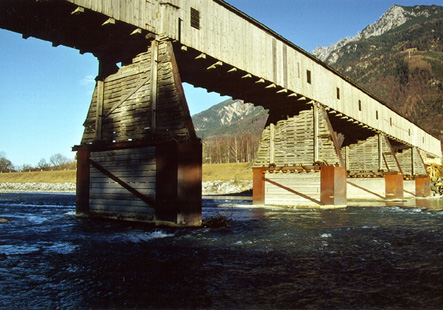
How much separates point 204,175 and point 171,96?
5961 centimetres

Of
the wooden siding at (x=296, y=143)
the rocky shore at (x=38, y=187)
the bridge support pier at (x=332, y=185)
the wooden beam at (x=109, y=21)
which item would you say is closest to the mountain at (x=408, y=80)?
the rocky shore at (x=38, y=187)

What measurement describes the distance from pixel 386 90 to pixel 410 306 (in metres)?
163

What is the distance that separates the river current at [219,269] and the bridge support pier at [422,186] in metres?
32.6

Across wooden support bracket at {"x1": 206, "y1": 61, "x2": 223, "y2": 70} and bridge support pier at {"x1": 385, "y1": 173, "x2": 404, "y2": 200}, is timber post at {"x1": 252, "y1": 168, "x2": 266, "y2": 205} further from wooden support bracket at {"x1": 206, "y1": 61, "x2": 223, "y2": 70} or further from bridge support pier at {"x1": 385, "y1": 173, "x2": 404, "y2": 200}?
bridge support pier at {"x1": 385, "y1": 173, "x2": 404, "y2": 200}

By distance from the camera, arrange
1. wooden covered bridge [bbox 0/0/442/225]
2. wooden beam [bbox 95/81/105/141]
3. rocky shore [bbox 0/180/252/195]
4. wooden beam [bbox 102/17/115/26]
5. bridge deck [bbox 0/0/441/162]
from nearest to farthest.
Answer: wooden covered bridge [bbox 0/0/442/225]
wooden beam [bbox 102/17/115/26]
bridge deck [bbox 0/0/441/162]
wooden beam [bbox 95/81/105/141]
rocky shore [bbox 0/180/252/195]

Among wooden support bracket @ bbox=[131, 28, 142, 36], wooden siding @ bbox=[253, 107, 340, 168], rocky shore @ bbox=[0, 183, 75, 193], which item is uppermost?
wooden support bracket @ bbox=[131, 28, 142, 36]

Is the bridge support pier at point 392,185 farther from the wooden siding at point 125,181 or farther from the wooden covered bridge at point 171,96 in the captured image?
the wooden siding at point 125,181

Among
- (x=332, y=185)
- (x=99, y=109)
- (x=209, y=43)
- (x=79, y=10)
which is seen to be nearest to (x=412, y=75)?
(x=332, y=185)

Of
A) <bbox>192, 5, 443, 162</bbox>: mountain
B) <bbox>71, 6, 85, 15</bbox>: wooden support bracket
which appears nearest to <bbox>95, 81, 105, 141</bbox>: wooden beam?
<bbox>71, 6, 85, 15</bbox>: wooden support bracket

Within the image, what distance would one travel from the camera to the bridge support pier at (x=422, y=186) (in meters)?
41.4

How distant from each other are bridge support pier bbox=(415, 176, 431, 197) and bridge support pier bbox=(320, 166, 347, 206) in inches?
889

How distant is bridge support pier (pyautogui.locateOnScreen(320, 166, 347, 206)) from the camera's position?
23106mm

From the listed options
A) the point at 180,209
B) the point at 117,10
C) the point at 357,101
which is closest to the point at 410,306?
the point at 180,209

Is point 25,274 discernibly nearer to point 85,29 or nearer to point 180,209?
point 180,209
